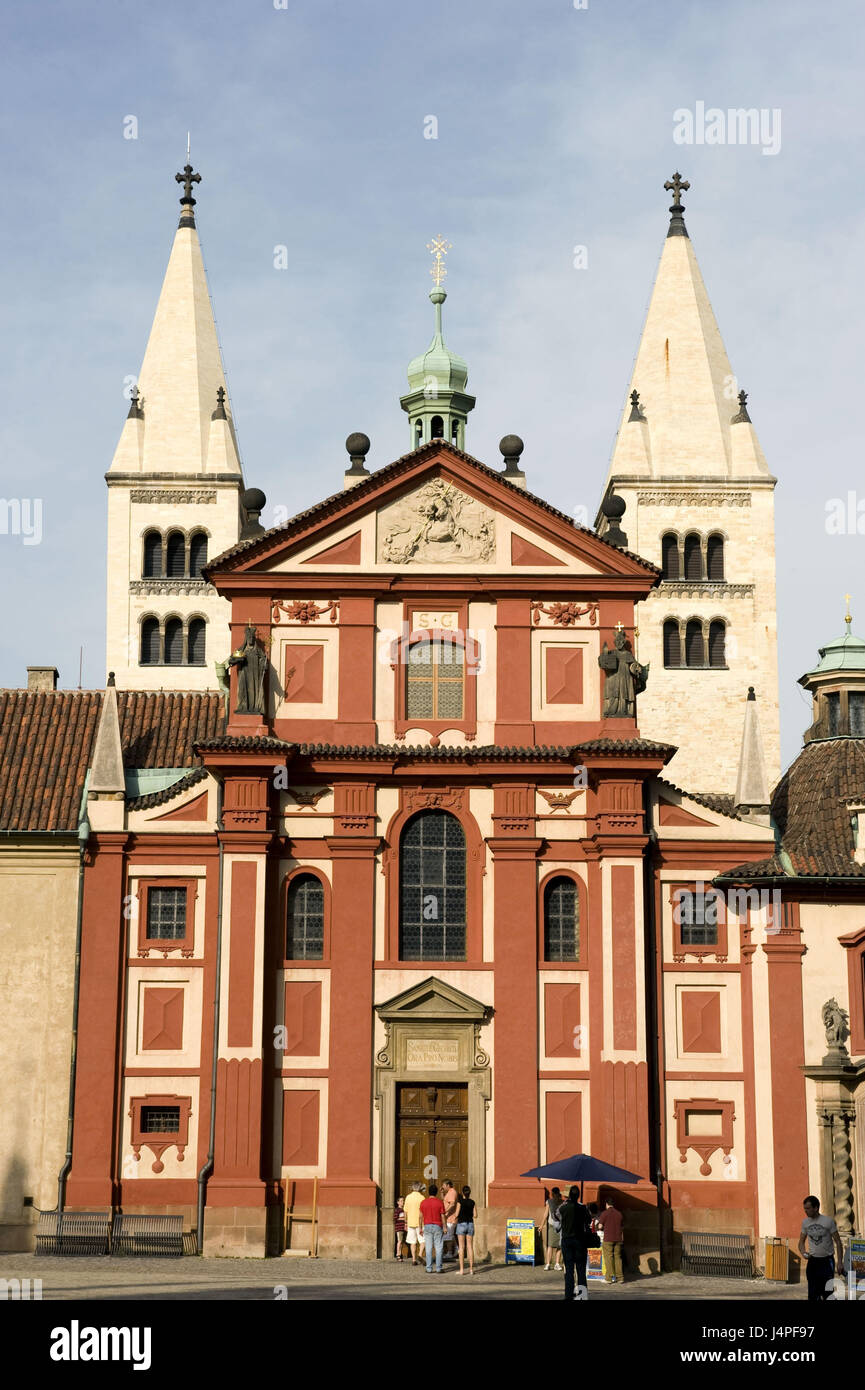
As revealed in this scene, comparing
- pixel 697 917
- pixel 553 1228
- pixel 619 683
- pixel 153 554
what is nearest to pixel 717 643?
pixel 153 554

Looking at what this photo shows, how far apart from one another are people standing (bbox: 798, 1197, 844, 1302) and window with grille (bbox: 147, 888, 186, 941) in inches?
693

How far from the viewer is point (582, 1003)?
37594 mm

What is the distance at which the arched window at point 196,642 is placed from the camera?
214ft

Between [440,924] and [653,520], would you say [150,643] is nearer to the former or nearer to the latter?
[653,520]

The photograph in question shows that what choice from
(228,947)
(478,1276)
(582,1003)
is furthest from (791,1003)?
(228,947)

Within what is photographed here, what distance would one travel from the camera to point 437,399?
46.7m

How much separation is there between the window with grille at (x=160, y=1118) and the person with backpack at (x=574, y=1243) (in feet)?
40.7

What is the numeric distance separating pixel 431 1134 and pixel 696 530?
34.4 m

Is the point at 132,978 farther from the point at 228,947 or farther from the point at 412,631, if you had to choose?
the point at 412,631

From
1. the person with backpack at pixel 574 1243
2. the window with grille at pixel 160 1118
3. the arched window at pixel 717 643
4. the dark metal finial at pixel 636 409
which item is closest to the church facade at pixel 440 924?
the window with grille at pixel 160 1118

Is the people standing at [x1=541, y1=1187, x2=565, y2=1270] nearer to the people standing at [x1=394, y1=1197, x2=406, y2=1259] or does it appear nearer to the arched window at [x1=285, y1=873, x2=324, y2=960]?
the people standing at [x1=394, y1=1197, x2=406, y2=1259]

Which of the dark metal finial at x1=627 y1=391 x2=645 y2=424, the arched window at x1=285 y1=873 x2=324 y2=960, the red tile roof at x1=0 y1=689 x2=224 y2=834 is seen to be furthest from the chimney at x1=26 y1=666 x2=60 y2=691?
the dark metal finial at x1=627 y1=391 x2=645 y2=424

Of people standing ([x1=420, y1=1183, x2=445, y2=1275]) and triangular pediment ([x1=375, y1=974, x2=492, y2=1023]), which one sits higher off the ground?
triangular pediment ([x1=375, y1=974, x2=492, y2=1023])

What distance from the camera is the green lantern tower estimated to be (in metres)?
46.8
